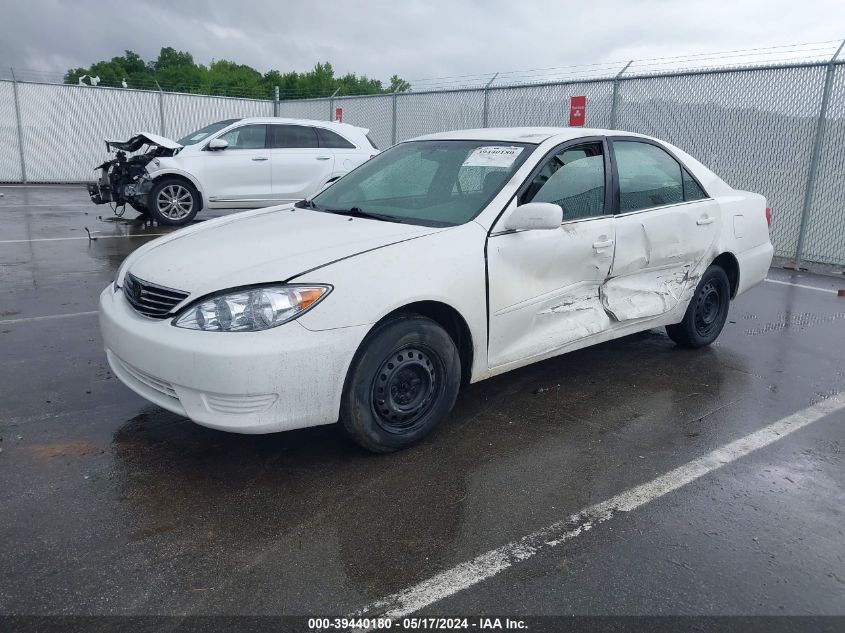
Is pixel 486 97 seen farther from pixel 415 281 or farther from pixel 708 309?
pixel 415 281

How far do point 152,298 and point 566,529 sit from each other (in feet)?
7.24

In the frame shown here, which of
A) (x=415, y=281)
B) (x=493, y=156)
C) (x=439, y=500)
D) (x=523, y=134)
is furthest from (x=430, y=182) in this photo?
(x=439, y=500)

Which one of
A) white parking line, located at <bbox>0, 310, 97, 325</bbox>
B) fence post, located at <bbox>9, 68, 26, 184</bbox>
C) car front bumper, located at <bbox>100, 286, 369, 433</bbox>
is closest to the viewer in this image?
car front bumper, located at <bbox>100, 286, 369, 433</bbox>

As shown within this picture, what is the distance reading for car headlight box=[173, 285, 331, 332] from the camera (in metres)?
3.17

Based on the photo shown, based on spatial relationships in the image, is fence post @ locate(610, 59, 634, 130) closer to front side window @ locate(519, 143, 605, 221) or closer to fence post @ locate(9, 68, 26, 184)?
front side window @ locate(519, 143, 605, 221)

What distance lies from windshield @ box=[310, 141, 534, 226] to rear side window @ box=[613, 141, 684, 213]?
81 cm

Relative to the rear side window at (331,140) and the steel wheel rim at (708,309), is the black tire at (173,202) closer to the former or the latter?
the rear side window at (331,140)

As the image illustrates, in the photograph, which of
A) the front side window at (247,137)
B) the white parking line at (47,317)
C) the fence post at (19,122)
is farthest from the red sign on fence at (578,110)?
the fence post at (19,122)

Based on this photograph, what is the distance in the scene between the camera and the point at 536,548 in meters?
2.88

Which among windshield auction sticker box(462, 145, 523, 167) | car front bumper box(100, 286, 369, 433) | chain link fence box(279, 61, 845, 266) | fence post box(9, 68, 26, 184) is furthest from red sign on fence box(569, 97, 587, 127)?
fence post box(9, 68, 26, 184)

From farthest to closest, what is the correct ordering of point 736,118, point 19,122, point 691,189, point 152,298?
1. point 19,122
2. point 736,118
3. point 691,189
4. point 152,298

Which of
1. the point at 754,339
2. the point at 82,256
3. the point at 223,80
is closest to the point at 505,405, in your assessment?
the point at 754,339

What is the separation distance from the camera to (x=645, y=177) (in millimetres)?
4949

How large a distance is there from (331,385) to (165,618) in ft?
3.91
